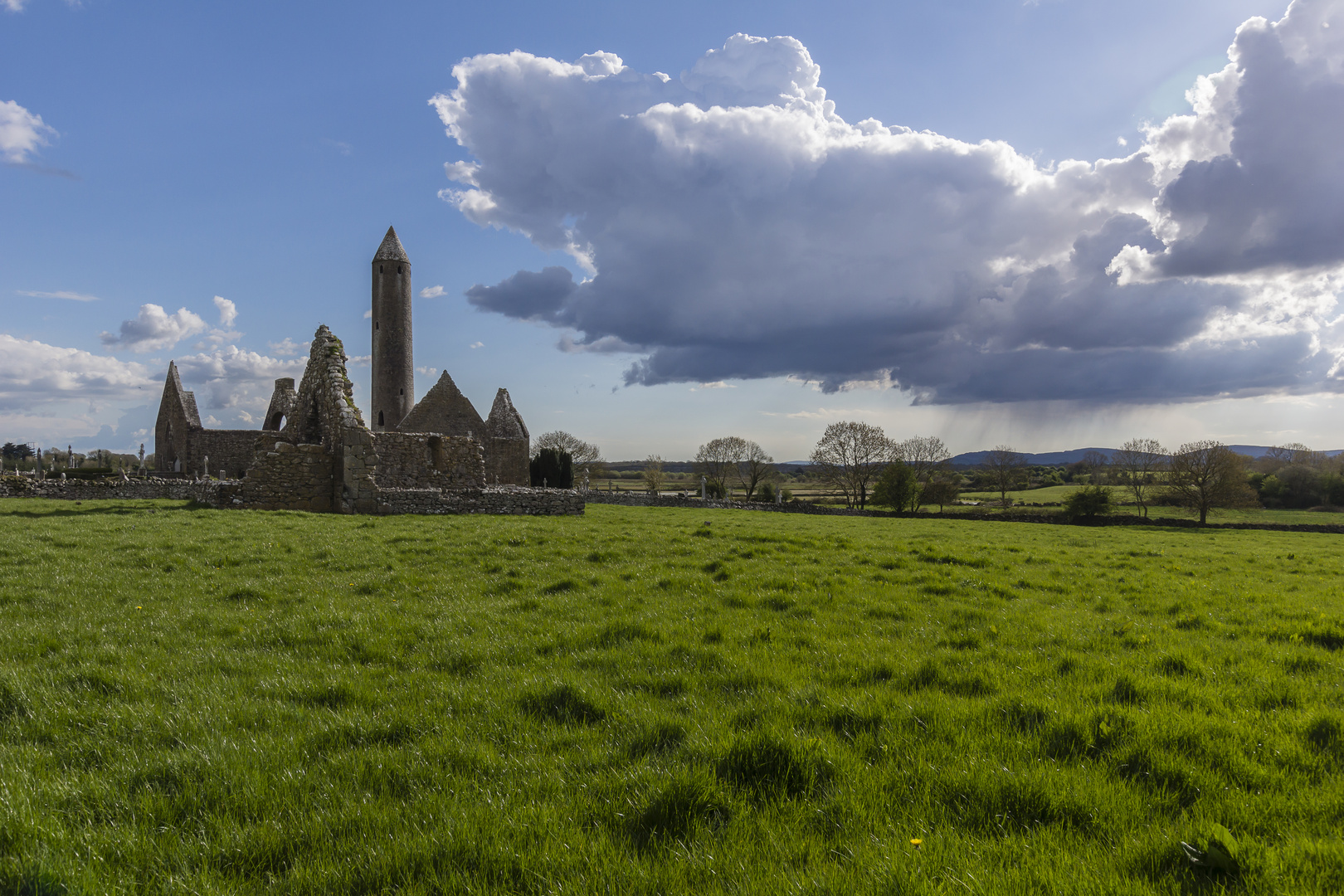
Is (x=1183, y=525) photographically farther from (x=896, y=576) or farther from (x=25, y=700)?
(x=25, y=700)

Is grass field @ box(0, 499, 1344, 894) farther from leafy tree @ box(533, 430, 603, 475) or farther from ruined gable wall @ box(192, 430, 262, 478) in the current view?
leafy tree @ box(533, 430, 603, 475)

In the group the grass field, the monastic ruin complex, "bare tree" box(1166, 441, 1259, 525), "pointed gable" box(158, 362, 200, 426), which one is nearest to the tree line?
"bare tree" box(1166, 441, 1259, 525)

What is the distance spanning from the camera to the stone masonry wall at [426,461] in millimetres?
29875

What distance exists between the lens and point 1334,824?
353cm

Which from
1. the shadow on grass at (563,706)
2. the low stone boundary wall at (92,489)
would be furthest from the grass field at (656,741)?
the low stone boundary wall at (92,489)

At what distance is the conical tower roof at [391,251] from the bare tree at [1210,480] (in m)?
71.1

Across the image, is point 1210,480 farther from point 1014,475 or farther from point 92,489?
point 92,489

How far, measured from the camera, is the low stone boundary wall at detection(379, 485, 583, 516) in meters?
24.1

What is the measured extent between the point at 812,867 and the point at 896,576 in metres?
9.19

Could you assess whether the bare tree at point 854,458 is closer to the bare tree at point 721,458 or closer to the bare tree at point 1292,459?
the bare tree at point 721,458

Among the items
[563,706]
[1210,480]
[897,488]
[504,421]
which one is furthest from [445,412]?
[1210,480]

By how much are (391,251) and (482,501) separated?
38655mm

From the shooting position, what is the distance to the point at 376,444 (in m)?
29.5

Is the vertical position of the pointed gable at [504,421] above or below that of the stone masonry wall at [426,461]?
above
